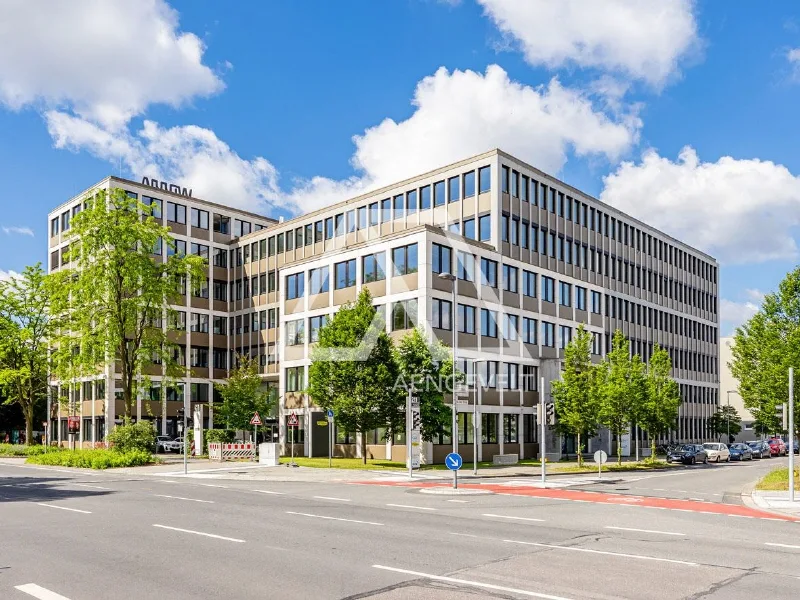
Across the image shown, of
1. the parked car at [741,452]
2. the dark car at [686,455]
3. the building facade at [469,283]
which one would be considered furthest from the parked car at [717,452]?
the building facade at [469,283]

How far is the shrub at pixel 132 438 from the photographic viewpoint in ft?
153

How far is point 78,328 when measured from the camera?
50.2 metres

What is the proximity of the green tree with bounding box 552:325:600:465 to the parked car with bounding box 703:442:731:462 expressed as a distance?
1611 centimetres

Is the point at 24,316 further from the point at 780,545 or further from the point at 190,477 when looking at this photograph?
the point at 780,545

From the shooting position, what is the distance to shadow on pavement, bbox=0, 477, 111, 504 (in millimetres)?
25125

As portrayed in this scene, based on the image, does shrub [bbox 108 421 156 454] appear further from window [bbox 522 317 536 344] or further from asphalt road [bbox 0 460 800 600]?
window [bbox 522 317 536 344]

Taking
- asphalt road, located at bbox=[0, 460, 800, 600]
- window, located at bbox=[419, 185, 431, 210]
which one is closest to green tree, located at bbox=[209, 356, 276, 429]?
window, located at bbox=[419, 185, 431, 210]

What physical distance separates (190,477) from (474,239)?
2564cm

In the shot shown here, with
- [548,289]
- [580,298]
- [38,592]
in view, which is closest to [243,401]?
[548,289]

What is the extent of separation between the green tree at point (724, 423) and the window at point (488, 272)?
46918mm

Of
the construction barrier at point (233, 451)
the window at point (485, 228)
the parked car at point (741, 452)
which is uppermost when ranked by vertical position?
the window at point (485, 228)

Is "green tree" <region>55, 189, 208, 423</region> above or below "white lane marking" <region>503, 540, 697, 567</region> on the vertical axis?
above

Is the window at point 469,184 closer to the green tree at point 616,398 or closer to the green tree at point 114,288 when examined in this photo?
the green tree at point 616,398

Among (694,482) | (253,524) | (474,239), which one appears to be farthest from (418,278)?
(253,524)
